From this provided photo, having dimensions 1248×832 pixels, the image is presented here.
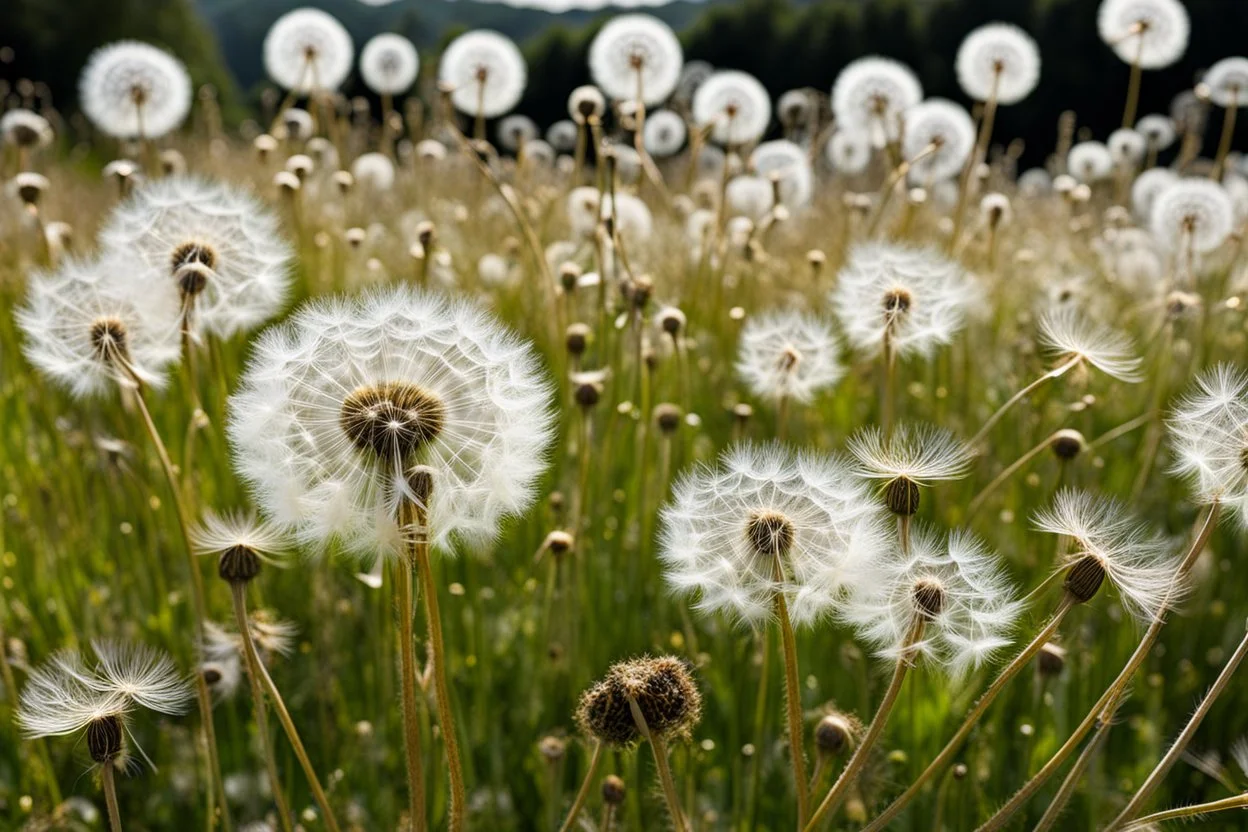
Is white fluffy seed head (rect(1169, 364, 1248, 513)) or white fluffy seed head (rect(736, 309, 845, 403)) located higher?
white fluffy seed head (rect(736, 309, 845, 403))

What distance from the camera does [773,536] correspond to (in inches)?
56.1

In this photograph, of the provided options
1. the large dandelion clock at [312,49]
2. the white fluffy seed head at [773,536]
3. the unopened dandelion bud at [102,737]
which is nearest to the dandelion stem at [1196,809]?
the white fluffy seed head at [773,536]

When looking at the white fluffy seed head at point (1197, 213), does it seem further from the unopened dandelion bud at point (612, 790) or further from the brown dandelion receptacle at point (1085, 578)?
the unopened dandelion bud at point (612, 790)

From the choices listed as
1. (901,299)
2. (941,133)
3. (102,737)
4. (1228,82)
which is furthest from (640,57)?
(102,737)

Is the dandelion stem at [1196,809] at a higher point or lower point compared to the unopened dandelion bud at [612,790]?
lower

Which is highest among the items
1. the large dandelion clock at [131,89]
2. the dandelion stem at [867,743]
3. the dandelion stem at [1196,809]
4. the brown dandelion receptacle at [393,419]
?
the large dandelion clock at [131,89]

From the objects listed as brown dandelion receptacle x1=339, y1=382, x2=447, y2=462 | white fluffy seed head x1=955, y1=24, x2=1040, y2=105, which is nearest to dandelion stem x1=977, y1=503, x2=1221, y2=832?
brown dandelion receptacle x1=339, y1=382, x2=447, y2=462

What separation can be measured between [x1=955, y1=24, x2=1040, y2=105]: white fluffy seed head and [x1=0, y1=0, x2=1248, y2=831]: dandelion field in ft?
0.05

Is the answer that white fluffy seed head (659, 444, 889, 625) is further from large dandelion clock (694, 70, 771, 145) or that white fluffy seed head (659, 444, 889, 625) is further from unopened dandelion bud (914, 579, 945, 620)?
large dandelion clock (694, 70, 771, 145)

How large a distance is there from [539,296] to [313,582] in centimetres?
137

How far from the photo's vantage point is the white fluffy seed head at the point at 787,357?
8.05 feet

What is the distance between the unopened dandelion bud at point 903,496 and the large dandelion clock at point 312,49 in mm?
3626

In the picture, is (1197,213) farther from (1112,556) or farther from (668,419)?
(1112,556)

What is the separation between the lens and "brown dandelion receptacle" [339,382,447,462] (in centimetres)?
136
